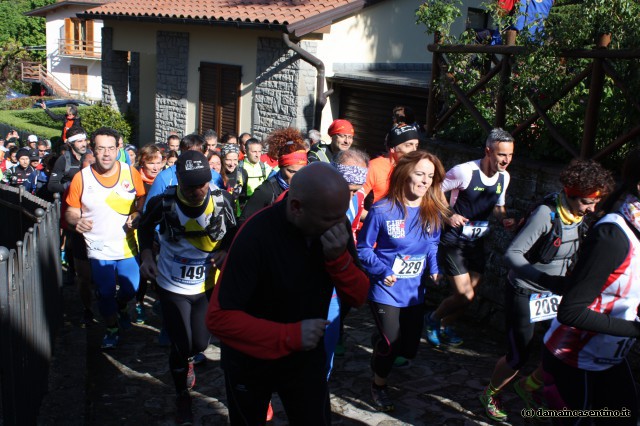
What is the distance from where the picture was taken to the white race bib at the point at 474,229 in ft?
19.9

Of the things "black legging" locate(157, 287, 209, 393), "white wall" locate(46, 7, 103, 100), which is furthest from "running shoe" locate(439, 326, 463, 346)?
"white wall" locate(46, 7, 103, 100)

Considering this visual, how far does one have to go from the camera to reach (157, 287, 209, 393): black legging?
488cm

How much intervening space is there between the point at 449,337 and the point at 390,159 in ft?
5.90

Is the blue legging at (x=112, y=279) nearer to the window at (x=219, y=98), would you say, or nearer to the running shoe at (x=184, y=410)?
the running shoe at (x=184, y=410)

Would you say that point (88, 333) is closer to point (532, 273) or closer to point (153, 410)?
point (153, 410)

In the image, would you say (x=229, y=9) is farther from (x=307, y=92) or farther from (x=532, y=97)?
(x=532, y=97)

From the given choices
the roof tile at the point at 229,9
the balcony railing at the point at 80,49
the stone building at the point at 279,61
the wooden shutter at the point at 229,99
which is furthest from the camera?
the balcony railing at the point at 80,49

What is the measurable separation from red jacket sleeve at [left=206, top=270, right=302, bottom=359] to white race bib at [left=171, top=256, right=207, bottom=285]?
188 cm

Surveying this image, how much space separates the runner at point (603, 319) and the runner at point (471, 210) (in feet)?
7.62

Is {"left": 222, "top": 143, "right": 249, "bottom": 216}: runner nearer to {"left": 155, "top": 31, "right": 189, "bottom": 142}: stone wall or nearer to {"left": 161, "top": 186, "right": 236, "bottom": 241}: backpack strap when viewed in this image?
{"left": 161, "top": 186, "right": 236, "bottom": 241}: backpack strap

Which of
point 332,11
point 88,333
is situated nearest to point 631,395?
point 88,333

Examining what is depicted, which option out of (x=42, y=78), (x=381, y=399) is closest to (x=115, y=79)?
(x=381, y=399)

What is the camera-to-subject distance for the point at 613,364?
11.6 ft

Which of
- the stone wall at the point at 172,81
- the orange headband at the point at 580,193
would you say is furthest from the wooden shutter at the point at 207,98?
the orange headband at the point at 580,193
